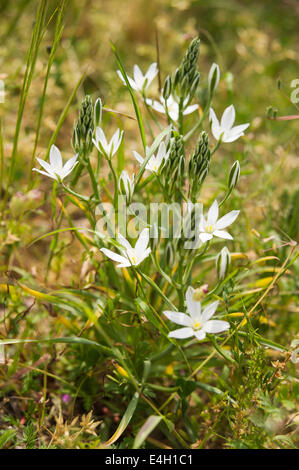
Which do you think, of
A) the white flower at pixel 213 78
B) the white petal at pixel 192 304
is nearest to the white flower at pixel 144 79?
the white flower at pixel 213 78

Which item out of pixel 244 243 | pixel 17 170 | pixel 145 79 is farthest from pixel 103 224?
pixel 17 170

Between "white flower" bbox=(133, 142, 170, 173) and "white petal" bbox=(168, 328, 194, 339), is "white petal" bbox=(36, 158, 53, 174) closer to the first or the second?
"white flower" bbox=(133, 142, 170, 173)

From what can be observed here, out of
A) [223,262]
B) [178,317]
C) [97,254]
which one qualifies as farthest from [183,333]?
[97,254]

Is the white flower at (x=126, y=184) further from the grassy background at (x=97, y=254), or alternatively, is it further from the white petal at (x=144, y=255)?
the grassy background at (x=97, y=254)

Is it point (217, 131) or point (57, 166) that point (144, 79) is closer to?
point (217, 131)

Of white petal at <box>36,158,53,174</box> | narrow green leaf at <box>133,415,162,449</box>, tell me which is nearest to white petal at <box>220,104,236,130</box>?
white petal at <box>36,158,53,174</box>

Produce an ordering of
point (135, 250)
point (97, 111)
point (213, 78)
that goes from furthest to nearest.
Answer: point (213, 78)
point (97, 111)
point (135, 250)

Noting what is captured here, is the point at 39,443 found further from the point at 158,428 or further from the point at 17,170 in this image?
the point at 17,170
